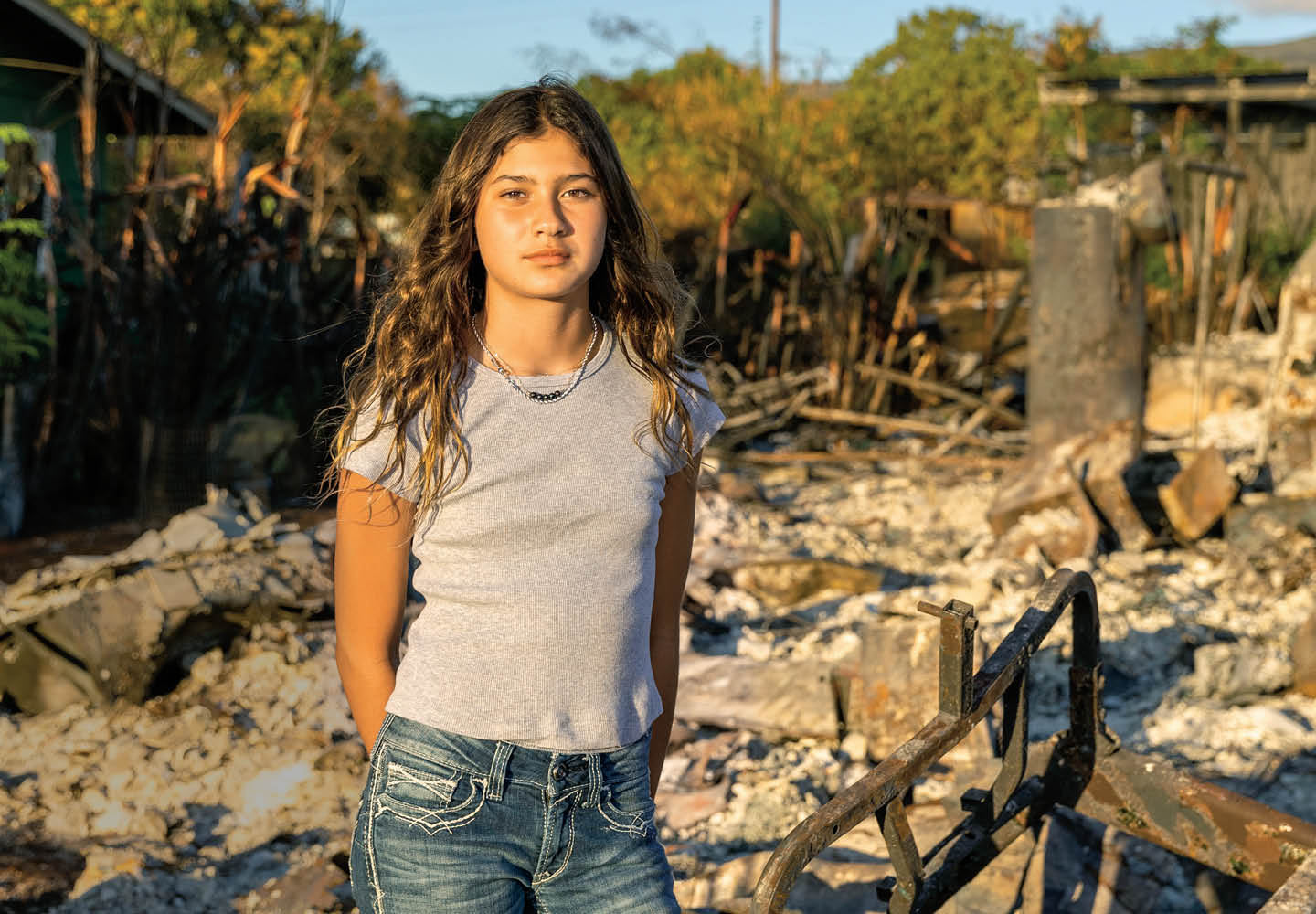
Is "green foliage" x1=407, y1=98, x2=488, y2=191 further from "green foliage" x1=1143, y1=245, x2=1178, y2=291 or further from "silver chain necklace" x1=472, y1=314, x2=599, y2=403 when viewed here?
"silver chain necklace" x1=472, y1=314, x2=599, y2=403

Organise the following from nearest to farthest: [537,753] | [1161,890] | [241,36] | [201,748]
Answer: [537,753]
[1161,890]
[201,748]
[241,36]

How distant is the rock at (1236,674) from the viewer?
15.2 feet

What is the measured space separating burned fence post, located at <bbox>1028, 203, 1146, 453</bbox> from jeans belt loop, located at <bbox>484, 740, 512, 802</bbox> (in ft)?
20.5

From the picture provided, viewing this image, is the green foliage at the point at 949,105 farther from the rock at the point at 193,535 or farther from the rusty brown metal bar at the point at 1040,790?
the rusty brown metal bar at the point at 1040,790

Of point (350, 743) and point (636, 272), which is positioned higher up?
point (636, 272)

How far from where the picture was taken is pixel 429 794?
1.61m

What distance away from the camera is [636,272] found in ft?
6.34

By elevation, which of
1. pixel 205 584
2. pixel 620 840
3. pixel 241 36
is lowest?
pixel 205 584

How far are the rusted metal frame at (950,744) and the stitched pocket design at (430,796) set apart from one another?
1.21 ft

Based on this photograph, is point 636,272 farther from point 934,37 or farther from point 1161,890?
point 934,37

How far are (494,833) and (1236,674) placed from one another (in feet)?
12.5

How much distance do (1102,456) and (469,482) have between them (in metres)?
5.92

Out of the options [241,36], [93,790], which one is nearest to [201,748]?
[93,790]

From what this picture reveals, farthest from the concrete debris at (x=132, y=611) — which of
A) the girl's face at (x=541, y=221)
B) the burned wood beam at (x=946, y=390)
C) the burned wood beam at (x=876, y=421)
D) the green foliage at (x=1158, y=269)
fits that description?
the green foliage at (x=1158, y=269)
